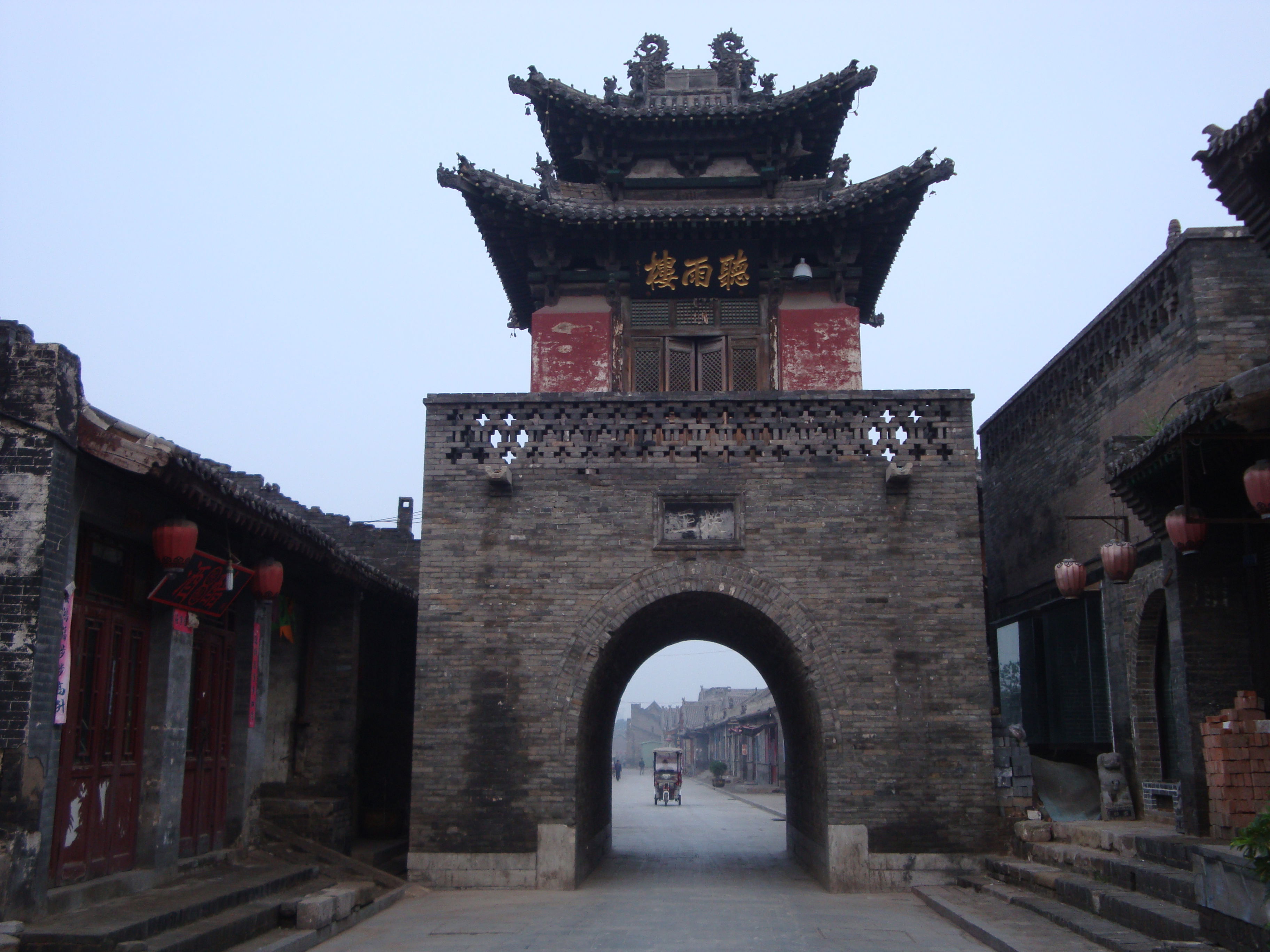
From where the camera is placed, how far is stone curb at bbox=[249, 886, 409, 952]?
7.44m

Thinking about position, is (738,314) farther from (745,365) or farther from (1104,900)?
(1104,900)

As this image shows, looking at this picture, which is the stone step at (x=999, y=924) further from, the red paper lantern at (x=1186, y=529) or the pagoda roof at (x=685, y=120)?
the pagoda roof at (x=685, y=120)

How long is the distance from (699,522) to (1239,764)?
526 cm

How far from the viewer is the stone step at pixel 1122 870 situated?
23.8ft

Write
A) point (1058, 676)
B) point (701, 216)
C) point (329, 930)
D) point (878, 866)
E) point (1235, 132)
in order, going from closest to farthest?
point (1235, 132) → point (329, 930) → point (878, 866) → point (701, 216) → point (1058, 676)

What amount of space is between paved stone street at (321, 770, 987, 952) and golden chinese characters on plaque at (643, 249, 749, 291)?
6918 millimetres

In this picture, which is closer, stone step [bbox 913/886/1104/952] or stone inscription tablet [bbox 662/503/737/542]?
stone step [bbox 913/886/1104/952]

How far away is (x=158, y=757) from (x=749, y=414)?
6465mm

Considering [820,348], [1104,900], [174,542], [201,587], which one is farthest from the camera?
[820,348]

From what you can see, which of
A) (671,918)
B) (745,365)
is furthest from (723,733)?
(671,918)

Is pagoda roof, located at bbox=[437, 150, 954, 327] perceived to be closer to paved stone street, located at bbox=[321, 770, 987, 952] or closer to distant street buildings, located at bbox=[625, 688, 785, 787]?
paved stone street, located at bbox=[321, 770, 987, 952]

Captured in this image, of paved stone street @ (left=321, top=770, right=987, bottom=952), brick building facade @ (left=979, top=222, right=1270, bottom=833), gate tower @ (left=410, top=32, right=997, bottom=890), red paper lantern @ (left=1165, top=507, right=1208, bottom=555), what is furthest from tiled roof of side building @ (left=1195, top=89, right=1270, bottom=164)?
paved stone street @ (left=321, top=770, right=987, bottom=952)

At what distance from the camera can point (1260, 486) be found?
700 centimetres

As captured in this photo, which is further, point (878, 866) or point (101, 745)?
point (878, 866)
